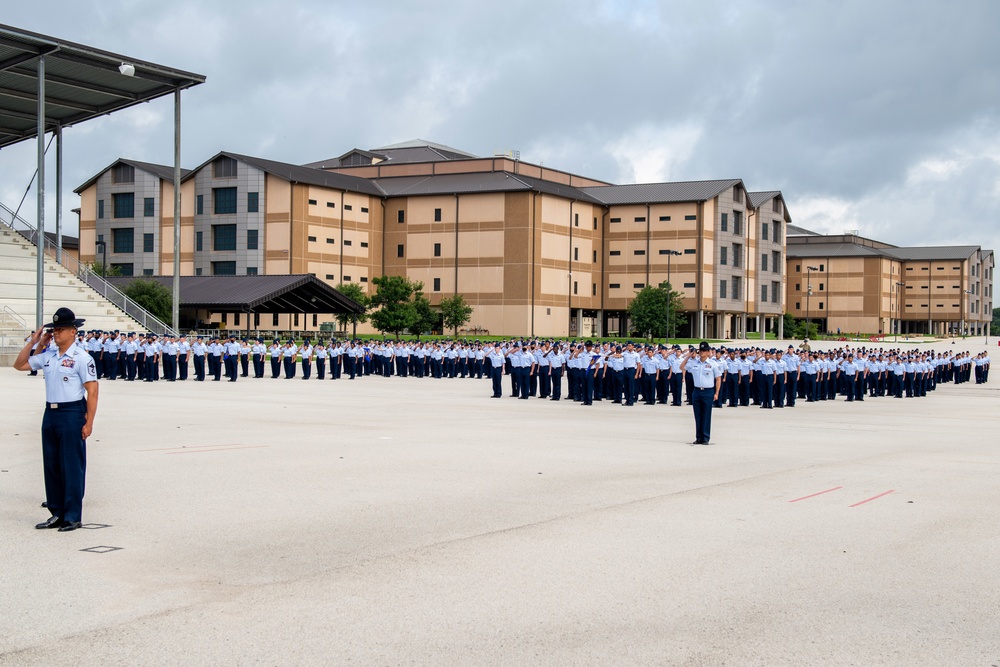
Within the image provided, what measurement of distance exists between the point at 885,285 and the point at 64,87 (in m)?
109

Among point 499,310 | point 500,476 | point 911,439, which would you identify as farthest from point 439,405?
point 499,310

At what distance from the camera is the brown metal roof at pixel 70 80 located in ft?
128

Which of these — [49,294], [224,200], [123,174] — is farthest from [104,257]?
[49,294]

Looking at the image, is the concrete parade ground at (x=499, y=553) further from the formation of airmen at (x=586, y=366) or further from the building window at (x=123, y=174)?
the building window at (x=123, y=174)

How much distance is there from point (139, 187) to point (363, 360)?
165 feet

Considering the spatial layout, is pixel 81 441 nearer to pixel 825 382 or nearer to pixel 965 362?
pixel 825 382

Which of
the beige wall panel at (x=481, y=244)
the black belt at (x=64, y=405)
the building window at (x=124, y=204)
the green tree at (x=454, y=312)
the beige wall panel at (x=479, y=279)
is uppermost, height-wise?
the building window at (x=124, y=204)

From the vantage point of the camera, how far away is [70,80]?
143 feet

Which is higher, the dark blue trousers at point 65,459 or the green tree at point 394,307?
the green tree at point 394,307

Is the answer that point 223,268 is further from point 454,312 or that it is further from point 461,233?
point 454,312

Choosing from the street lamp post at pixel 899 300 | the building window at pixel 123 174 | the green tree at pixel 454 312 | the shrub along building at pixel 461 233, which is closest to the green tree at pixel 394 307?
the green tree at pixel 454 312

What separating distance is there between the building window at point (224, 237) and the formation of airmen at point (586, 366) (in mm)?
39862

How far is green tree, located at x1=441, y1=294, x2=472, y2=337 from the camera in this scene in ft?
248

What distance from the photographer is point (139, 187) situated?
277 feet
